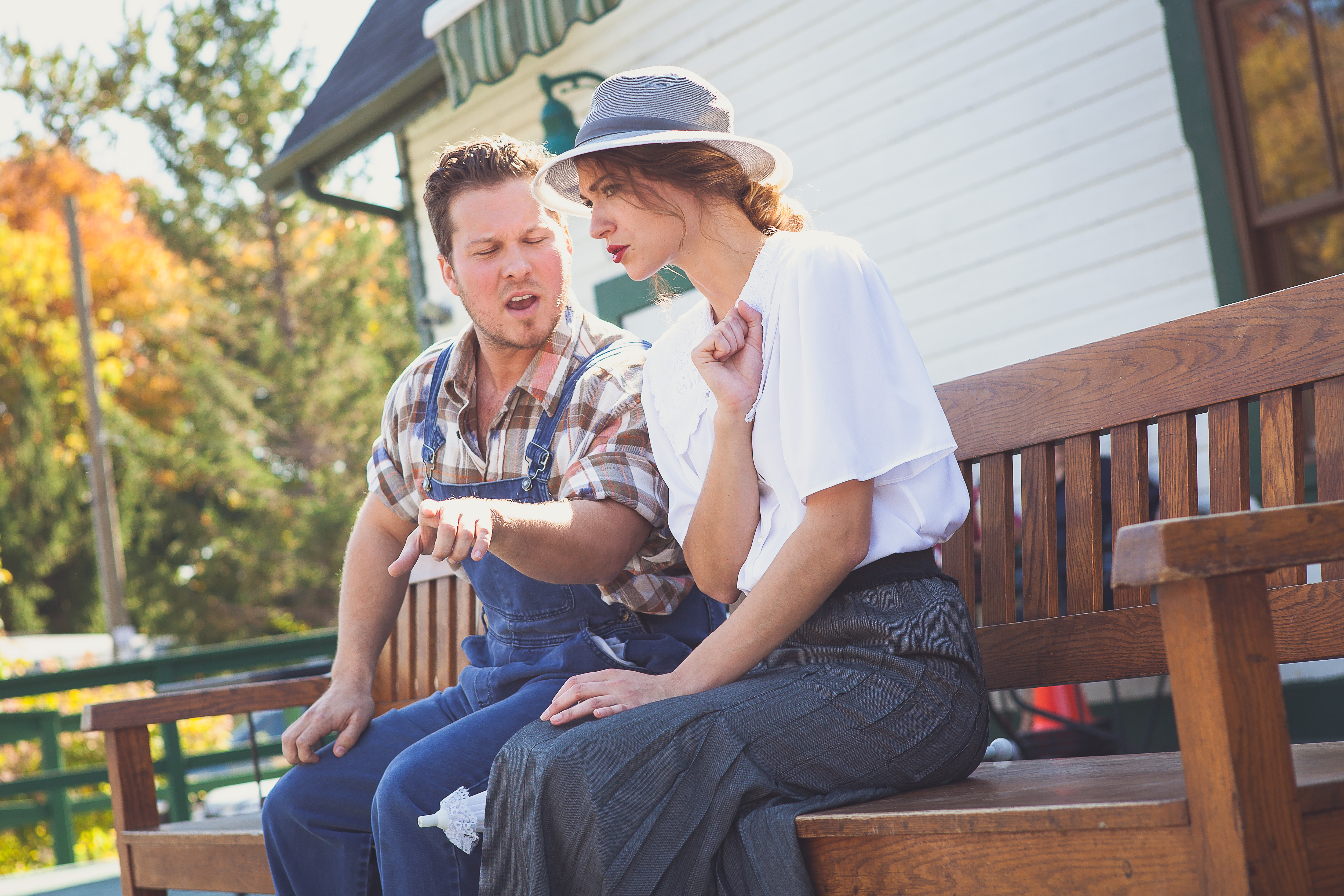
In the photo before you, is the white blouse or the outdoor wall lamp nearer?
the white blouse

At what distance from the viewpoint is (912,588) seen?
5.88 feet

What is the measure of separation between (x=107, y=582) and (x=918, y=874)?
74.9 feet

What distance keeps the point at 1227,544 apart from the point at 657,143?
Result: 122 centimetres

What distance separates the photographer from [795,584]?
1771 millimetres

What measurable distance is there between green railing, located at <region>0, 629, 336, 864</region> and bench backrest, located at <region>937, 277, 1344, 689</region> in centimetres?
382

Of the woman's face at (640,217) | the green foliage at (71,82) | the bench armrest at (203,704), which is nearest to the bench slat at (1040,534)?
the woman's face at (640,217)

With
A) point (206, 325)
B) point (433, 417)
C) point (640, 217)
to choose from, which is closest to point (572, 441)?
point (433, 417)

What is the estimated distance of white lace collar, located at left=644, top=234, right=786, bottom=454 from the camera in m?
1.99

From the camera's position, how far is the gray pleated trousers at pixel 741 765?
158 centimetres

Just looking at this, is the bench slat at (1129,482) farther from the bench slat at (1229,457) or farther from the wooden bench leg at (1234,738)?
the wooden bench leg at (1234,738)

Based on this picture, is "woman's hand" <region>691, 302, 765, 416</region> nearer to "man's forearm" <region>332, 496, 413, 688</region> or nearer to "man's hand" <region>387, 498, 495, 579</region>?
"man's hand" <region>387, 498, 495, 579</region>

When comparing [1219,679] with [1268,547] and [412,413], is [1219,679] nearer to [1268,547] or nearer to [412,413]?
[1268,547]

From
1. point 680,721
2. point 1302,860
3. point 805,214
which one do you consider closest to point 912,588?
point 680,721

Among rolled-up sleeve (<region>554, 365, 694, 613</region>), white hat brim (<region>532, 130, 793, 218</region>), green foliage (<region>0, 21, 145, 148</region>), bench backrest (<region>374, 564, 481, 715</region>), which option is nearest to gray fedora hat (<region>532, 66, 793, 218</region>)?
white hat brim (<region>532, 130, 793, 218</region>)
